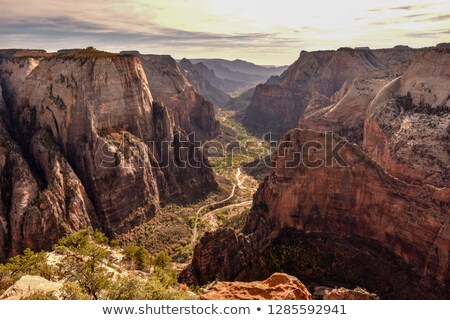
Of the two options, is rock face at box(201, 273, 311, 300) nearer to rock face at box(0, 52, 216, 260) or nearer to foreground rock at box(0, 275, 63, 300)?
foreground rock at box(0, 275, 63, 300)

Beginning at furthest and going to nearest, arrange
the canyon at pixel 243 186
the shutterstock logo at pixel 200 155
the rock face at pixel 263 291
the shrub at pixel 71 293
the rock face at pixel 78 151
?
the rock face at pixel 78 151 < the shutterstock logo at pixel 200 155 < the canyon at pixel 243 186 < the rock face at pixel 263 291 < the shrub at pixel 71 293

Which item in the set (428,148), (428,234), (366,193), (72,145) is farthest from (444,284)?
(72,145)

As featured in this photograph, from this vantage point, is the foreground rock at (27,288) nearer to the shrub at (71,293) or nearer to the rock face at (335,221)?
the shrub at (71,293)

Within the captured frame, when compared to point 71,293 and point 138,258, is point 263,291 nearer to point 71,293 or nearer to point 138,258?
point 71,293

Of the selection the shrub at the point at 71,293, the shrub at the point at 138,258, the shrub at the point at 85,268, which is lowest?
the shrub at the point at 138,258

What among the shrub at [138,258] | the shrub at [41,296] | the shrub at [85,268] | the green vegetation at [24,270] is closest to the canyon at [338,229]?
the shrub at [138,258]

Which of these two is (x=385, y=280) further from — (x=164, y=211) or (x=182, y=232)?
(x=164, y=211)

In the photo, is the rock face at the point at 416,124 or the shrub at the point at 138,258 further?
the rock face at the point at 416,124
